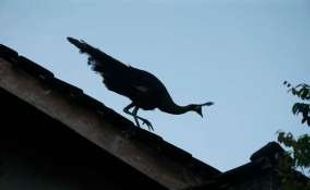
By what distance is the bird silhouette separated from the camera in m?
4.21

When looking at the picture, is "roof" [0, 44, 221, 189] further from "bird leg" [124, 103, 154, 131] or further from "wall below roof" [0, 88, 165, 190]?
"bird leg" [124, 103, 154, 131]

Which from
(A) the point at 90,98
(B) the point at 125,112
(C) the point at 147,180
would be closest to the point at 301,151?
(B) the point at 125,112

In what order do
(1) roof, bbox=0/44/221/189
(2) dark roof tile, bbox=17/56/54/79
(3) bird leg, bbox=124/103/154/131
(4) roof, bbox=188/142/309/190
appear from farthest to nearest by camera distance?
1. (3) bird leg, bbox=124/103/154/131
2. (2) dark roof tile, bbox=17/56/54/79
3. (1) roof, bbox=0/44/221/189
4. (4) roof, bbox=188/142/309/190

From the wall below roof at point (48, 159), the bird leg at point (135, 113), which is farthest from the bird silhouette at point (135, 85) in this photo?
the wall below roof at point (48, 159)

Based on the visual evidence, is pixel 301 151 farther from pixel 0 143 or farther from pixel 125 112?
pixel 0 143

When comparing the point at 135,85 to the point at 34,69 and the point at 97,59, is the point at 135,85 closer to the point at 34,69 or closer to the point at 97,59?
the point at 97,59

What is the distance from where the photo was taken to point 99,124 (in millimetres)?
3041

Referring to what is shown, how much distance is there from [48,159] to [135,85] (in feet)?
4.60

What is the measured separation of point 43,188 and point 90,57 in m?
1.29

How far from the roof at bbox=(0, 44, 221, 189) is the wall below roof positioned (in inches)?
10.6

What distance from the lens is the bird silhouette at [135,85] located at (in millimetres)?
4207

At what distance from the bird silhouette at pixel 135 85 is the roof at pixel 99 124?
1007mm

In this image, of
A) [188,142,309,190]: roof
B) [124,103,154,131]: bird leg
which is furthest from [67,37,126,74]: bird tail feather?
[188,142,309,190]: roof

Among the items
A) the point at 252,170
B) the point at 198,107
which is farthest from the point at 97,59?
the point at 252,170
